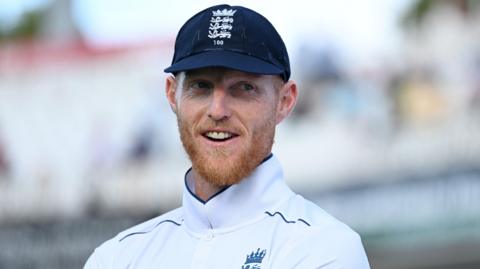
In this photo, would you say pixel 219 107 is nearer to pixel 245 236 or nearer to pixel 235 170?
pixel 235 170

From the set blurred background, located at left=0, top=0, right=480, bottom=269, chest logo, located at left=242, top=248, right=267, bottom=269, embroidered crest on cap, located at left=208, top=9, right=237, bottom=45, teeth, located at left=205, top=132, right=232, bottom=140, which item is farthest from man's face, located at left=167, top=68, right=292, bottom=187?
blurred background, located at left=0, top=0, right=480, bottom=269

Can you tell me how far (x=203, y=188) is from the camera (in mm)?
3564

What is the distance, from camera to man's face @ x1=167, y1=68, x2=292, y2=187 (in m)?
3.35

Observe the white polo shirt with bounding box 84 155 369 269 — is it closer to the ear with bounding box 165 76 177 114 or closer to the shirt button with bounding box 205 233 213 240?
the shirt button with bounding box 205 233 213 240

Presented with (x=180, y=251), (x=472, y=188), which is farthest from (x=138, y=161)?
(x=180, y=251)

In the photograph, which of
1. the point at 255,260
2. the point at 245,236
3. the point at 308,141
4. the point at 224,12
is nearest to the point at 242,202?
the point at 245,236

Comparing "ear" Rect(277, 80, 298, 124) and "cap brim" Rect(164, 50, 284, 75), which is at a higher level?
"cap brim" Rect(164, 50, 284, 75)

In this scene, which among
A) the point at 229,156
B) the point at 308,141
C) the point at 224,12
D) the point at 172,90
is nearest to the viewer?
the point at 229,156

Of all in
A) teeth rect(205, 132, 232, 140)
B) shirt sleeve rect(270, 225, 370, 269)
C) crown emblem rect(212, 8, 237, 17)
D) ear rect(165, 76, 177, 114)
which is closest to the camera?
shirt sleeve rect(270, 225, 370, 269)

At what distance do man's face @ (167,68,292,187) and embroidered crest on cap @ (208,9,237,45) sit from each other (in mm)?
107

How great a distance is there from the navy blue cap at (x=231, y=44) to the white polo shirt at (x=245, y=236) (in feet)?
1.03

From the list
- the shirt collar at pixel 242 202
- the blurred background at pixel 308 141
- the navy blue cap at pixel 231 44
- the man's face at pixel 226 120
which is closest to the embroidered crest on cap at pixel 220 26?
the navy blue cap at pixel 231 44

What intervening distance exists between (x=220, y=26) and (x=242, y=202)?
49 centimetres

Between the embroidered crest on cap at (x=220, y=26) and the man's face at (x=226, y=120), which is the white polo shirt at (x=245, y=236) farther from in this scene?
the embroidered crest on cap at (x=220, y=26)
